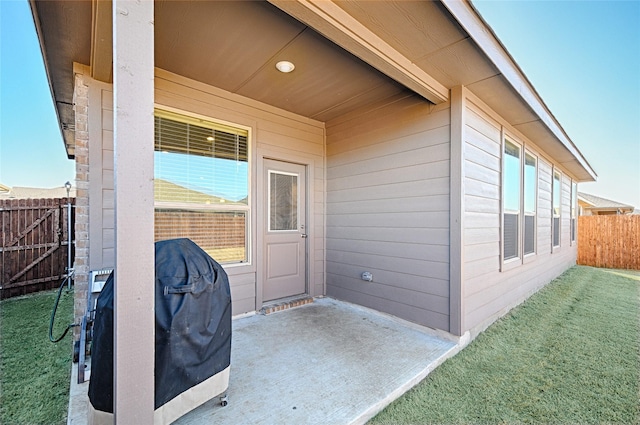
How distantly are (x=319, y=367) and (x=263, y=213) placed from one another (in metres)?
2.03

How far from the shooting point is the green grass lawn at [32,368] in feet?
5.77

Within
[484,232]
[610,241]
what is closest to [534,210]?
[484,232]

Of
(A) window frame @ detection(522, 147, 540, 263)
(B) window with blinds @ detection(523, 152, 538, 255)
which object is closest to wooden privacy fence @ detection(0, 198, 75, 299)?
(A) window frame @ detection(522, 147, 540, 263)

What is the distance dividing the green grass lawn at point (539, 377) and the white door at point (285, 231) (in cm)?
217

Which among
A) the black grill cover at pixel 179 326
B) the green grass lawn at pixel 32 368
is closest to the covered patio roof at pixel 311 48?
the black grill cover at pixel 179 326

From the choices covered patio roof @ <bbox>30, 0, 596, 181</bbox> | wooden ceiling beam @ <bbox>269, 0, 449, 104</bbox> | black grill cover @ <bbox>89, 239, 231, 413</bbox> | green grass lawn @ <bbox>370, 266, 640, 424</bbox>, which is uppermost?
covered patio roof @ <bbox>30, 0, 596, 181</bbox>

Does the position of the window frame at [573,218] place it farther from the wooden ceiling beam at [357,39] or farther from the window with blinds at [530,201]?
the wooden ceiling beam at [357,39]

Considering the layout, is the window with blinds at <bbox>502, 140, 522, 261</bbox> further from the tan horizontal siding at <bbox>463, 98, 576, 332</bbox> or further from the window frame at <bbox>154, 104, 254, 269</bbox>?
the window frame at <bbox>154, 104, 254, 269</bbox>

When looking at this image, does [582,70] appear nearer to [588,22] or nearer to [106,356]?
[588,22]

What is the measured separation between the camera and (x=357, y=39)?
1.99 metres

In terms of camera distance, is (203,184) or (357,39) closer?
(357,39)

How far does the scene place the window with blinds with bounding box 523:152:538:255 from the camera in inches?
179

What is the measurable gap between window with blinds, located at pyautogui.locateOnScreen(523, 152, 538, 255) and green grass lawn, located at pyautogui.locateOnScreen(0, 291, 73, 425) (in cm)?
572

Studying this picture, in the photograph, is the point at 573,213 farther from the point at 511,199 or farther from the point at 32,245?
the point at 32,245
